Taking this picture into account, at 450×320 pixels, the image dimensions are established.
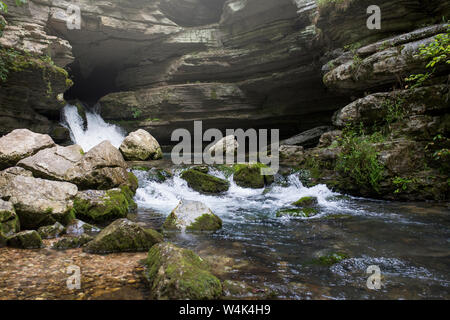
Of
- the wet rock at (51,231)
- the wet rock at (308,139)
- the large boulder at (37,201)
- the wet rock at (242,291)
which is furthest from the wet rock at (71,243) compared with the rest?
the wet rock at (308,139)

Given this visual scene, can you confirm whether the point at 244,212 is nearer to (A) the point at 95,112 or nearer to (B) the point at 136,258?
(B) the point at 136,258

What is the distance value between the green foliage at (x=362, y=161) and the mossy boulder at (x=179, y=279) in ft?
18.7

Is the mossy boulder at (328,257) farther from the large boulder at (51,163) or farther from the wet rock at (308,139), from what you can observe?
the wet rock at (308,139)

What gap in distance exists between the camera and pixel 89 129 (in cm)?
1429

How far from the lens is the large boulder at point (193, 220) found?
15.5 feet

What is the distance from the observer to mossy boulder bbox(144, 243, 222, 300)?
2.33 meters

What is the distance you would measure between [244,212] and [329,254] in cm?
282

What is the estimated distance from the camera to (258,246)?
397 cm

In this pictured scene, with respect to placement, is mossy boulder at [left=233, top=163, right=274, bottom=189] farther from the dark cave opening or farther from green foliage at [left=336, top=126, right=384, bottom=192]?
the dark cave opening

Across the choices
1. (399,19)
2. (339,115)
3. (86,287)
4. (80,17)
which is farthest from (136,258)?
Answer: (80,17)

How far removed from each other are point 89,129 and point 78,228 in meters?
11.3

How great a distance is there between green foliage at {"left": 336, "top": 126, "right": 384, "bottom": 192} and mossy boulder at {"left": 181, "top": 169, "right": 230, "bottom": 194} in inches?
134

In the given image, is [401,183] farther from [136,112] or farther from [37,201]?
[136,112]

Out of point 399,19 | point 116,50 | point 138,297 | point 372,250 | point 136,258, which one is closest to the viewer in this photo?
point 138,297
